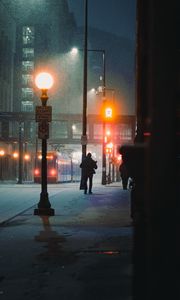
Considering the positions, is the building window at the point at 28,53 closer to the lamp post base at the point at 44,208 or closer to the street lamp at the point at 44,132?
the street lamp at the point at 44,132

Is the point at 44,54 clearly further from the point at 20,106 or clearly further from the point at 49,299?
the point at 49,299

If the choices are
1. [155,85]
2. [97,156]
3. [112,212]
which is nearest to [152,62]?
[155,85]

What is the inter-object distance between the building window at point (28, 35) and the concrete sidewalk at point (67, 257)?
88864 millimetres

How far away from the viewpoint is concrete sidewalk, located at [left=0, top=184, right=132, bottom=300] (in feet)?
22.5

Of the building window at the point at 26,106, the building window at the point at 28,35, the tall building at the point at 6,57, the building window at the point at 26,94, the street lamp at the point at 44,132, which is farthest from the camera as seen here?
the building window at the point at 28,35

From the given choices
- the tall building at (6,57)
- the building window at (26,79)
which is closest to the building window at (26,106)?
the building window at (26,79)

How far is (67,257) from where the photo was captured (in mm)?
9234

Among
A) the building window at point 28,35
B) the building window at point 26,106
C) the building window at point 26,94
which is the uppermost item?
the building window at point 28,35

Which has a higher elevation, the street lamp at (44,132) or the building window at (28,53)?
the building window at (28,53)

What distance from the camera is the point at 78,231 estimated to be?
12531 millimetres

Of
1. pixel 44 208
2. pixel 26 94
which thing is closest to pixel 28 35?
pixel 26 94

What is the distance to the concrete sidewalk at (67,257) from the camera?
22.5ft

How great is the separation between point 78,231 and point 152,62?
1021 centimetres

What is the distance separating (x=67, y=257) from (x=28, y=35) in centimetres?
9600
